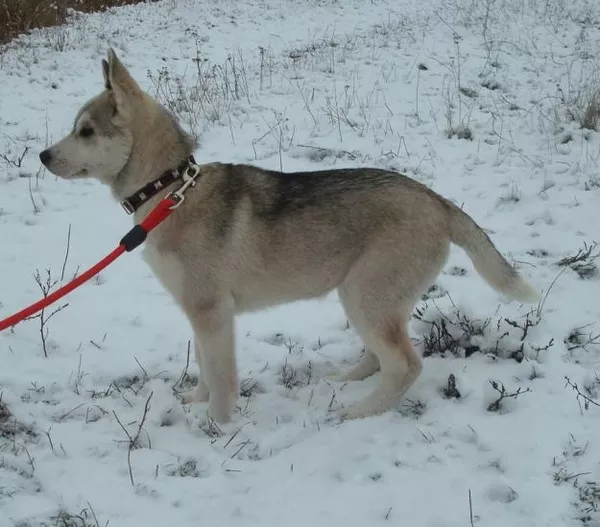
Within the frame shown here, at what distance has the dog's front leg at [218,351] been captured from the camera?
376cm

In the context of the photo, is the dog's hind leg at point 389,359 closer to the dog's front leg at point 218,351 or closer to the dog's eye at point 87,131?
the dog's front leg at point 218,351

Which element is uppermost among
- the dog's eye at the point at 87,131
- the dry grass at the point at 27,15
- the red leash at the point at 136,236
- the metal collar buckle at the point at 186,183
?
the dry grass at the point at 27,15

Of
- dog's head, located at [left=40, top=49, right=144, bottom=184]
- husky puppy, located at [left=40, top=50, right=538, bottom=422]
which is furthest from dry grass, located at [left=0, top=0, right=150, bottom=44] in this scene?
husky puppy, located at [left=40, top=50, right=538, bottom=422]

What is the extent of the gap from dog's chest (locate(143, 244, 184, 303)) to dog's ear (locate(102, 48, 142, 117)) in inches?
32.1

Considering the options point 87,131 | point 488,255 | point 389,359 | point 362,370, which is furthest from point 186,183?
point 488,255

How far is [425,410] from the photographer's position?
3775 mm

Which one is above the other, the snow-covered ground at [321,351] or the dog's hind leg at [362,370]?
the snow-covered ground at [321,351]

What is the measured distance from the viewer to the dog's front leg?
376cm

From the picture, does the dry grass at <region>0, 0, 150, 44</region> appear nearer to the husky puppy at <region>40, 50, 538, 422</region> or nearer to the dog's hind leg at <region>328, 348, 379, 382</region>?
the husky puppy at <region>40, 50, 538, 422</region>

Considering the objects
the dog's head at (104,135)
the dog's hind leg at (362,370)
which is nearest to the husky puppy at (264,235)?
the dog's head at (104,135)

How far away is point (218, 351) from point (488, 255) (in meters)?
1.74

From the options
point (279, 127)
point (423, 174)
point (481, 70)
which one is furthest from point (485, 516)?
point (481, 70)

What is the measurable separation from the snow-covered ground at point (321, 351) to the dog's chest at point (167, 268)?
786 mm

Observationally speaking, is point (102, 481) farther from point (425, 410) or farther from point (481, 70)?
point (481, 70)
